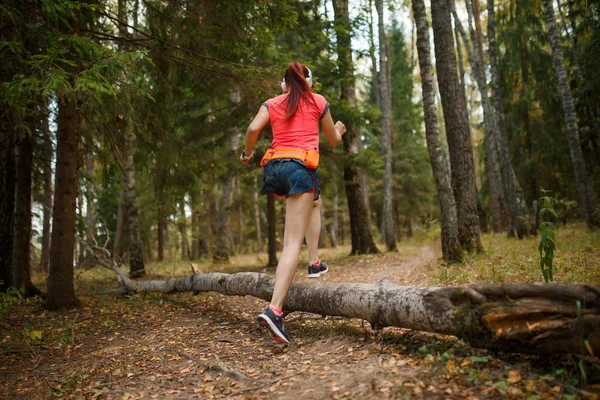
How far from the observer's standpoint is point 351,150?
12.3 m

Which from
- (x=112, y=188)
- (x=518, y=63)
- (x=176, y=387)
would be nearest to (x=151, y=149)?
(x=112, y=188)

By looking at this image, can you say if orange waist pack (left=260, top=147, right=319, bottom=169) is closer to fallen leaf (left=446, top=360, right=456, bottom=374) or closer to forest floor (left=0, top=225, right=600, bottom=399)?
forest floor (left=0, top=225, right=600, bottom=399)

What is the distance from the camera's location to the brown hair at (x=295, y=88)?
375cm

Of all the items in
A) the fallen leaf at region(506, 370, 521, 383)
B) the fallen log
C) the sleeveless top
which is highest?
the sleeveless top

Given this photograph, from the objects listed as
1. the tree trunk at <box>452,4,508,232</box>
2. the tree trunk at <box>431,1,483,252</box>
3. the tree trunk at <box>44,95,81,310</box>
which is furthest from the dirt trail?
the tree trunk at <box>452,4,508,232</box>

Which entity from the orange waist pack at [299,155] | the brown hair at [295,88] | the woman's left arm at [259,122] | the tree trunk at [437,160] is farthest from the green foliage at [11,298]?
the tree trunk at [437,160]

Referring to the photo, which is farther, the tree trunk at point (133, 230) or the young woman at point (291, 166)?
the tree trunk at point (133, 230)

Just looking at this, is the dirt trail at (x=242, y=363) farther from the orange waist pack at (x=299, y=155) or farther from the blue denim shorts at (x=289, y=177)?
the orange waist pack at (x=299, y=155)

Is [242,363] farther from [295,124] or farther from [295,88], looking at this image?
[295,88]

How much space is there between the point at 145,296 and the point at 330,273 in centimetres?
410

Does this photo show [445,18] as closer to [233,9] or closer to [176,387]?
[233,9]

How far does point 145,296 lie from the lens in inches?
306

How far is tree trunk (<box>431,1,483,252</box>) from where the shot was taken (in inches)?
→ 320

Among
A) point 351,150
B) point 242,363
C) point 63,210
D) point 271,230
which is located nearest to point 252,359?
point 242,363
